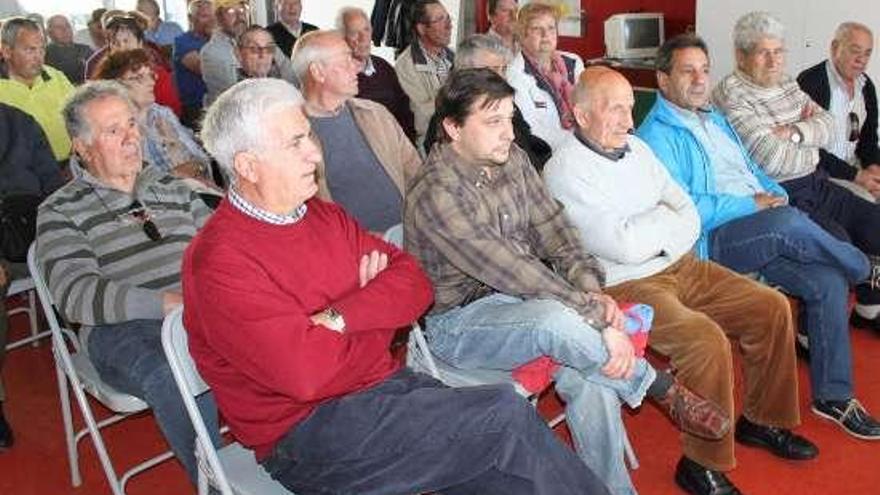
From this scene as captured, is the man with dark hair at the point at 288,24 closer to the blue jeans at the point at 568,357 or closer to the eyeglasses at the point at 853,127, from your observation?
→ the eyeglasses at the point at 853,127

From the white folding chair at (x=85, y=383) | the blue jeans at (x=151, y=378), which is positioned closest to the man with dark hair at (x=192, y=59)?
the white folding chair at (x=85, y=383)

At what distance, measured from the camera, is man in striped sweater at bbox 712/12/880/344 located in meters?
3.04

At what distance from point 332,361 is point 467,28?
273 inches

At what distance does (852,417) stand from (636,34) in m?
4.77

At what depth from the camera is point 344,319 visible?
166 cm

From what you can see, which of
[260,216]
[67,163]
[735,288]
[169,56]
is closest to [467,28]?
[169,56]

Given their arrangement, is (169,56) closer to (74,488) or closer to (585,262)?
(74,488)

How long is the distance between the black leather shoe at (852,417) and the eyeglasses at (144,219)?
84.9 inches

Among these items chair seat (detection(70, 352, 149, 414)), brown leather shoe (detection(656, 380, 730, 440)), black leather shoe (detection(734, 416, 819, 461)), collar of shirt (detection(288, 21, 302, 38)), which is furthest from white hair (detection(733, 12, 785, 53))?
collar of shirt (detection(288, 21, 302, 38))

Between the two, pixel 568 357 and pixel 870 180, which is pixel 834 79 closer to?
pixel 870 180

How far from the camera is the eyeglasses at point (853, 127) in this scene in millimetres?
3668

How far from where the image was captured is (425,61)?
4523mm

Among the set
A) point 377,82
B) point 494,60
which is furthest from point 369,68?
point 494,60

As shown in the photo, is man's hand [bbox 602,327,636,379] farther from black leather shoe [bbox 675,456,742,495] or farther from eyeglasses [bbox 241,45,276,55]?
eyeglasses [bbox 241,45,276,55]
